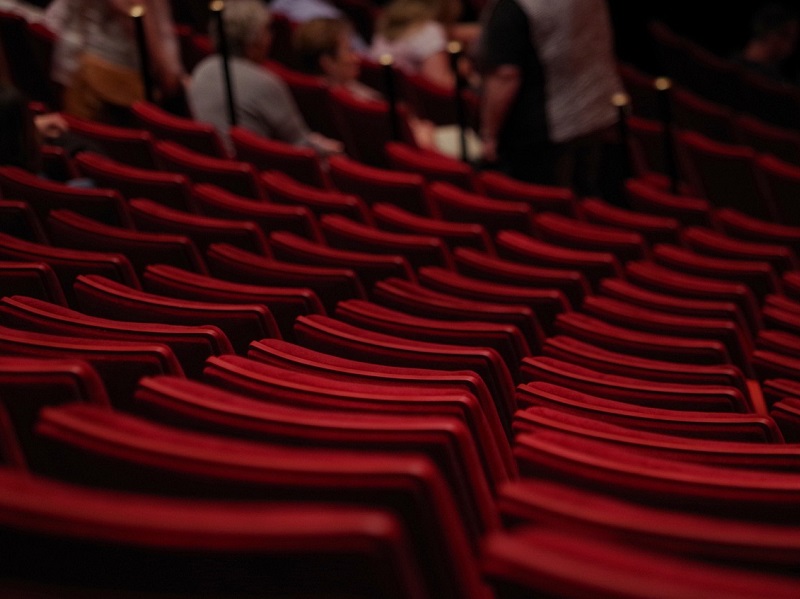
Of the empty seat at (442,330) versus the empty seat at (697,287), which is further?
the empty seat at (697,287)

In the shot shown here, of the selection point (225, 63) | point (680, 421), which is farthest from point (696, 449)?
point (225, 63)

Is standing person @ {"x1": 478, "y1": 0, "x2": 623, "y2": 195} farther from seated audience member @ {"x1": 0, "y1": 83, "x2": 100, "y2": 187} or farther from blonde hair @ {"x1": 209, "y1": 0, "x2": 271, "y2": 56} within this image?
seated audience member @ {"x1": 0, "y1": 83, "x2": 100, "y2": 187}

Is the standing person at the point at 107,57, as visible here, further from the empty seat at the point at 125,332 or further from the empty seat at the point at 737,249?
the empty seat at the point at 125,332

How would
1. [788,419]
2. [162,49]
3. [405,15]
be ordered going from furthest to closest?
[405,15] < [162,49] < [788,419]

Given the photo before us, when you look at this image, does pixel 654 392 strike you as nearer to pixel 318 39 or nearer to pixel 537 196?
pixel 537 196

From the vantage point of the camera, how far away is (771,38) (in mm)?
2121

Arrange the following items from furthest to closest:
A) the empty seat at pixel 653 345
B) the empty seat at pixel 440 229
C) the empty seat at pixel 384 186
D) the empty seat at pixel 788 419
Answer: the empty seat at pixel 384 186 → the empty seat at pixel 440 229 → the empty seat at pixel 653 345 → the empty seat at pixel 788 419

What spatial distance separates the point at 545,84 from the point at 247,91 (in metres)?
0.35

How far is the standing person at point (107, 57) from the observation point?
4.27 feet

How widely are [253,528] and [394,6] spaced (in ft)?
5.53

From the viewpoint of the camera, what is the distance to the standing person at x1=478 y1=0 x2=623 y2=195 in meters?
1.36

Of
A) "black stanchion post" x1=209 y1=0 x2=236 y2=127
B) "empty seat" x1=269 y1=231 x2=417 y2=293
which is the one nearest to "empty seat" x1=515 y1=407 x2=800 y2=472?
"empty seat" x1=269 y1=231 x2=417 y2=293

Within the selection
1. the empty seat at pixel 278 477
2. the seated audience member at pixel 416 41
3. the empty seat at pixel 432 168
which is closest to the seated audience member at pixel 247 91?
the empty seat at pixel 432 168

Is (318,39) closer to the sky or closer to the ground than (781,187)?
closer to the sky
